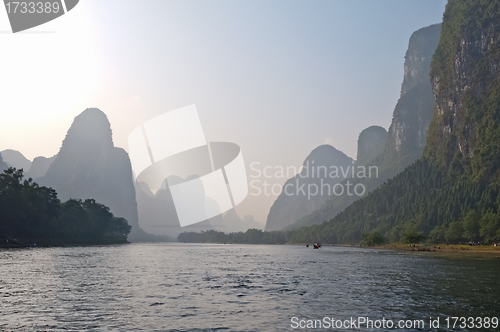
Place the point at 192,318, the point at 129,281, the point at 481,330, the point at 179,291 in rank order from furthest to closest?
the point at 129,281
the point at 179,291
the point at 192,318
the point at 481,330

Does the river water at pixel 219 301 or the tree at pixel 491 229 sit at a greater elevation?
the tree at pixel 491 229

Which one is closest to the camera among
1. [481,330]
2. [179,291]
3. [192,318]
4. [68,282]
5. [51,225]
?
[481,330]

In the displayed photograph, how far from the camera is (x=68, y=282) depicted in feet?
171

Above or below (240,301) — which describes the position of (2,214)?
above

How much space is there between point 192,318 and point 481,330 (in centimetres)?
2092

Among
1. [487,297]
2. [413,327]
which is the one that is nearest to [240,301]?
[413,327]

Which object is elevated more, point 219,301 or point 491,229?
point 491,229

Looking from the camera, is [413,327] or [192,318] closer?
[413,327]

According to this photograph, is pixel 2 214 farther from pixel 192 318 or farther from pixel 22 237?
pixel 192 318

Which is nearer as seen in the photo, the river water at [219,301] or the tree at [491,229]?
the river water at [219,301]

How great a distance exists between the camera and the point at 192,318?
102ft

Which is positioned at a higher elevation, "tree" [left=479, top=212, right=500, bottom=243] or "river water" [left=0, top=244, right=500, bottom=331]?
"tree" [left=479, top=212, right=500, bottom=243]

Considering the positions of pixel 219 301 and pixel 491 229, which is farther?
pixel 491 229

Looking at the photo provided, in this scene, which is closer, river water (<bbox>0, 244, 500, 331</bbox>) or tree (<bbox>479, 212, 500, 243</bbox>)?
river water (<bbox>0, 244, 500, 331</bbox>)
